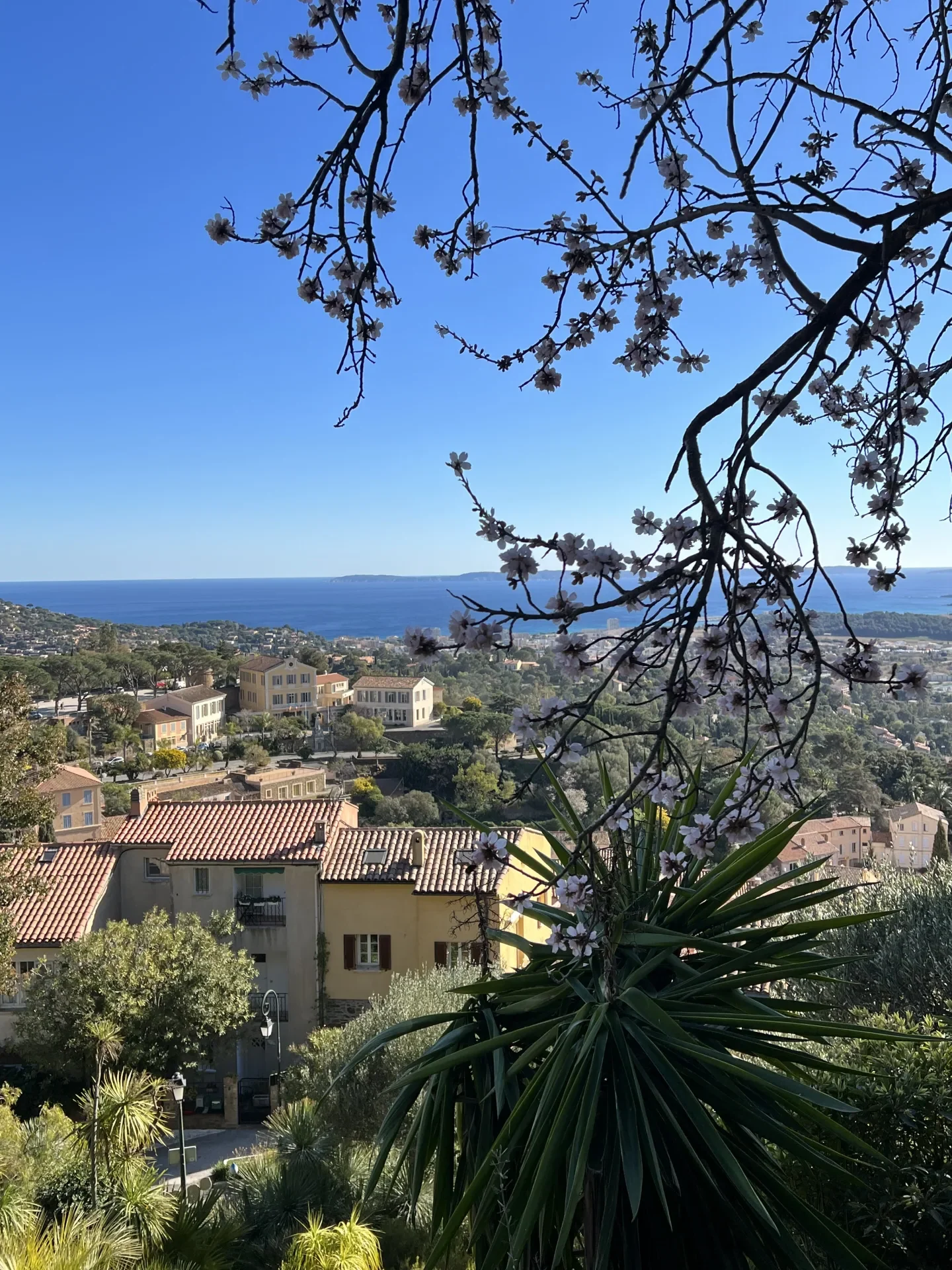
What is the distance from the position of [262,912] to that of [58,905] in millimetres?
3962

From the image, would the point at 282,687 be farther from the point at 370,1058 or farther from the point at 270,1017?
the point at 370,1058

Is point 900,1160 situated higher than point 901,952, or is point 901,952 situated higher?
point 900,1160

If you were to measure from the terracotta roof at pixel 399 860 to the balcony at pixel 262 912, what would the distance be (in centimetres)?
114

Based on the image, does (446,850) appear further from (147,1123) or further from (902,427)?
(902,427)

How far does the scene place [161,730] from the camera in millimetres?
52500

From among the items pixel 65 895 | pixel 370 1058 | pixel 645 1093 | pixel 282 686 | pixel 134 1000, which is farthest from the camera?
pixel 282 686

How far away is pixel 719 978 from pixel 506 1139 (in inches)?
36.2

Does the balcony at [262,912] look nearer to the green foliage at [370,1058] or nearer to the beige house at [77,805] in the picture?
the green foliage at [370,1058]

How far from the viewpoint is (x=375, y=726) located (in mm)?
51688

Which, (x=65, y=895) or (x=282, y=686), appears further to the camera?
(x=282, y=686)

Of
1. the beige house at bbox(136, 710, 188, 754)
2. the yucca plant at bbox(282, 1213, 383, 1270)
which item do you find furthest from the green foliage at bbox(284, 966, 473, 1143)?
the beige house at bbox(136, 710, 188, 754)

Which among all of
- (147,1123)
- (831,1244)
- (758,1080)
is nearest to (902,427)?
(758,1080)

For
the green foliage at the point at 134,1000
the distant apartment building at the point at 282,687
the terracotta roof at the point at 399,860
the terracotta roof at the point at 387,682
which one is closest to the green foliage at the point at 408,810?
the terracotta roof at the point at 399,860

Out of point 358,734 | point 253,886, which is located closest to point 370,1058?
point 253,886
